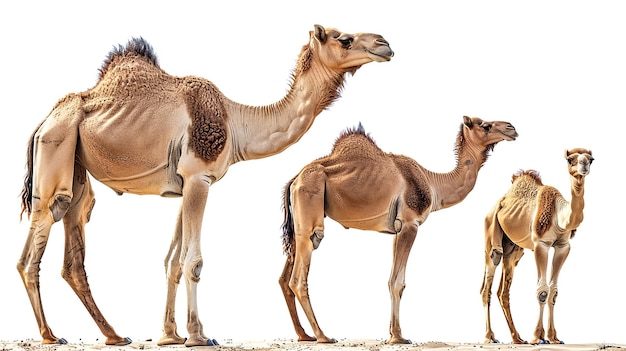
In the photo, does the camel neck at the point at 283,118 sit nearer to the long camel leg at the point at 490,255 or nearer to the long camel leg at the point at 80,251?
the long camel leg at the point at 80,251

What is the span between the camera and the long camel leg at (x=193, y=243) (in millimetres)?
11508

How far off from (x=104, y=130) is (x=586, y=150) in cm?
562

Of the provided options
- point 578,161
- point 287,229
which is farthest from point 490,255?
point 287,229

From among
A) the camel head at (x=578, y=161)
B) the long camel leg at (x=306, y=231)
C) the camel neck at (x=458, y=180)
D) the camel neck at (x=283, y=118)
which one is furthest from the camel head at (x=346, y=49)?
the camel head at (x=578, y=161)

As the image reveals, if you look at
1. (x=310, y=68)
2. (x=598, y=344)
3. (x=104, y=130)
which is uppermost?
(x=310, y=68)

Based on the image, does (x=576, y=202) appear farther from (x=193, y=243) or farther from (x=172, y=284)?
(x=172, y=284)

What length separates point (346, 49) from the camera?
12.1 metres

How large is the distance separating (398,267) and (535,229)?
211 cm

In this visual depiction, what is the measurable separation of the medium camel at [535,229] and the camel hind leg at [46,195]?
5.78 m

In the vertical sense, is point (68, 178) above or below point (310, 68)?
below

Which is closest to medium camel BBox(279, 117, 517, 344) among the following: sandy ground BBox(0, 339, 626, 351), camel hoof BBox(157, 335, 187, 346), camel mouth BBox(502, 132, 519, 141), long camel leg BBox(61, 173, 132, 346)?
sandy ground BBox(0, 339, 626, 351)

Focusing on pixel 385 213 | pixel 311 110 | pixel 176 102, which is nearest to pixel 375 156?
pixel 385 213

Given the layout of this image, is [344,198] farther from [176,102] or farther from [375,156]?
[176,102]

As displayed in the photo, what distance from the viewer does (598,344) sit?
12.7m
